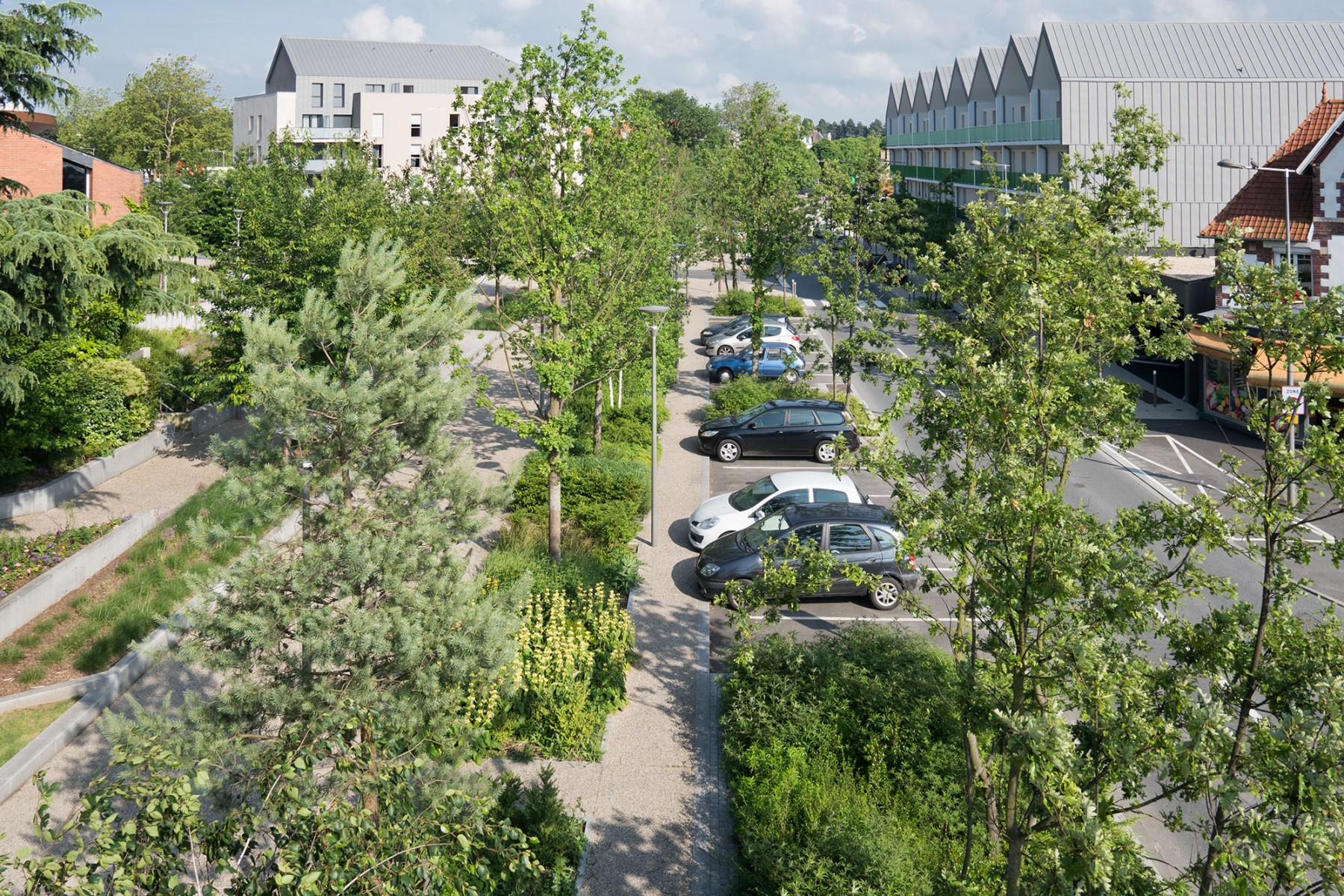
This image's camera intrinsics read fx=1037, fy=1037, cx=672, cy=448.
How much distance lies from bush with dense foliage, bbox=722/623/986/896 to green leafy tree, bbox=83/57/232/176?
242 feet

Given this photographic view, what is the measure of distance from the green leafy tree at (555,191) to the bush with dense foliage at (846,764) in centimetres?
552

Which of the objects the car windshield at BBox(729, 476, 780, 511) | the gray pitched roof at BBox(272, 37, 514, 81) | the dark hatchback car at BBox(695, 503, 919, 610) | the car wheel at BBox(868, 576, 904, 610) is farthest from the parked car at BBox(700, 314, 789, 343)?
the gray pitched roof at BBox(272, 37, 514, 81)

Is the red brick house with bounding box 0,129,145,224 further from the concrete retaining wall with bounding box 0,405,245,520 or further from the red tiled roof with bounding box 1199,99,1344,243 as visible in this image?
the red tiled roof with bounding box 1199,99,1344,243

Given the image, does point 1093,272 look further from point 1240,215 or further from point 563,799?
point 1240,215

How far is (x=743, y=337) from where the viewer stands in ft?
118

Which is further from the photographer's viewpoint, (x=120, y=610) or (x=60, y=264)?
(x=120, y=610)

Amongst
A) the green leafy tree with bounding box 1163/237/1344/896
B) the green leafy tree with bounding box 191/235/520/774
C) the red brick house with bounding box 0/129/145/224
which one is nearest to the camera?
the green leafy tree with bounding box 1163/237/1344/896

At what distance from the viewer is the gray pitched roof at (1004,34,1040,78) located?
49969 mm

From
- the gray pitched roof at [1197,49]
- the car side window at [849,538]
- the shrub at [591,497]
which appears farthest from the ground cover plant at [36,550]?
the gray pitched roof at [1197,49]

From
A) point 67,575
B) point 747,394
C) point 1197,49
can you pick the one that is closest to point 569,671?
point 67,575

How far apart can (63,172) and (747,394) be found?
94.8ft

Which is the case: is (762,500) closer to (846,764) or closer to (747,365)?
(846,764)

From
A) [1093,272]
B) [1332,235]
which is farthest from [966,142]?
[1093,272]

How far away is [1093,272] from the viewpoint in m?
7.45
